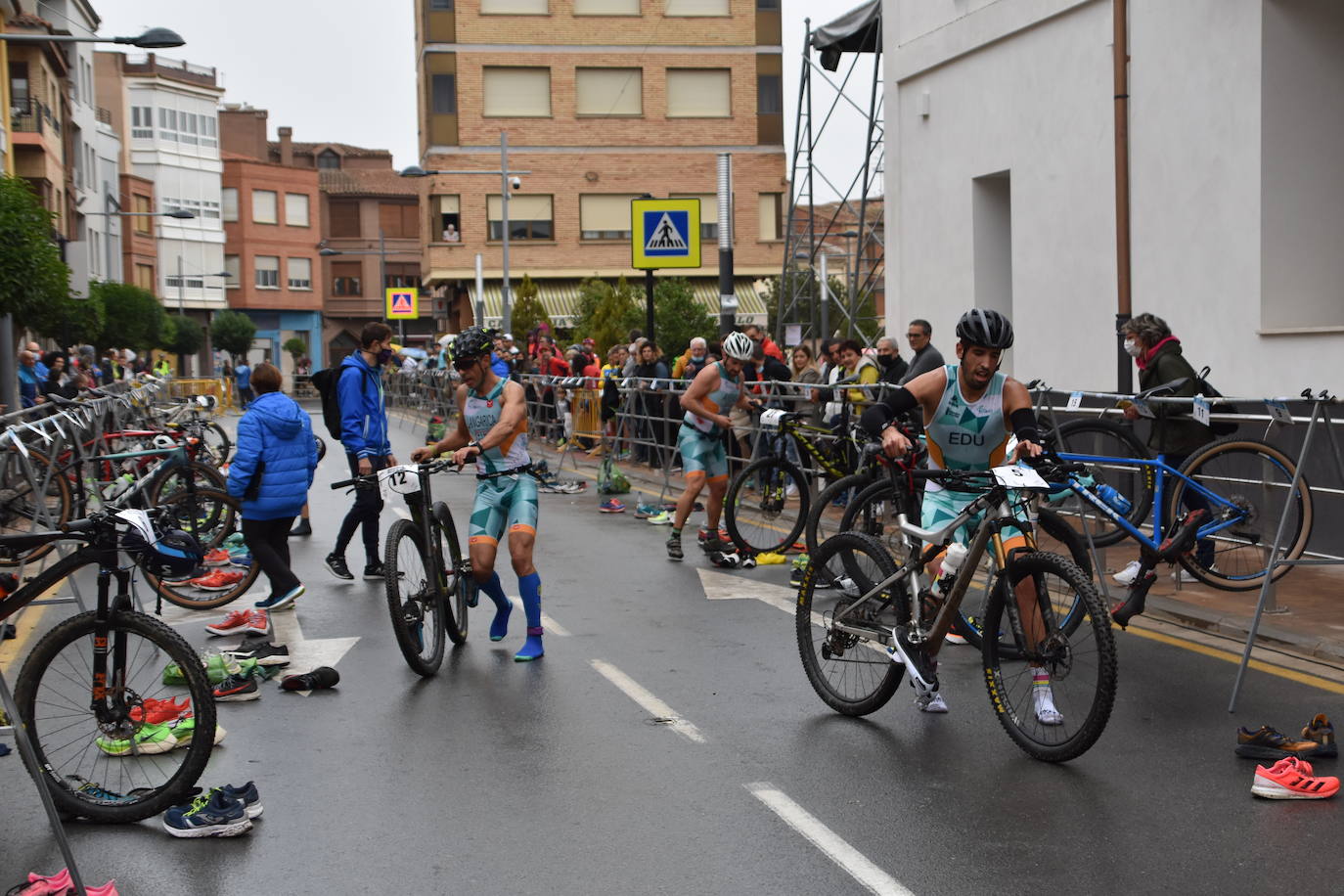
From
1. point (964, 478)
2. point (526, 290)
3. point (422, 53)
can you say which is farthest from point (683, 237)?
point (422, 53)

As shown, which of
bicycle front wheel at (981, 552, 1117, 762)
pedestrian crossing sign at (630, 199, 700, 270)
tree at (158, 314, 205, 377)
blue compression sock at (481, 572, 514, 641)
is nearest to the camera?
bicycle front wheel at (981, 552, 1117, 762)

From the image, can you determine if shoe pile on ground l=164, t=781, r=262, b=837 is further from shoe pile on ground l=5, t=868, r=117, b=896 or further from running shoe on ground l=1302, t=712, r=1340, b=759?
running shoe on ground l=1302, t=712, r=1340, b=759

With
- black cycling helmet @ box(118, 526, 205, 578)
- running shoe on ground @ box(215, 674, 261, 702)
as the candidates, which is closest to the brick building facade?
running shoe on ground @ box(215, 674, 261, 702)

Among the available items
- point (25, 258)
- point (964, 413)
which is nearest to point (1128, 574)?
point (964, 413)

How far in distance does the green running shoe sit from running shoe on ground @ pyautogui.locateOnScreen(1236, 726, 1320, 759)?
4.38 metres

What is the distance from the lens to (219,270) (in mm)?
85000

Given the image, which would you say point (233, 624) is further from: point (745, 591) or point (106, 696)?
point (106, 696)

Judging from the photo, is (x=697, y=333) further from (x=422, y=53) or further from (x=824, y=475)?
(x=824, y=475)

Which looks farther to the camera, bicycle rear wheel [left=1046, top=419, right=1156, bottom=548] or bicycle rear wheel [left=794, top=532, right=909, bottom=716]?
bicycle rear wheel [left=1046, top=419, right=1156, bottom=548]

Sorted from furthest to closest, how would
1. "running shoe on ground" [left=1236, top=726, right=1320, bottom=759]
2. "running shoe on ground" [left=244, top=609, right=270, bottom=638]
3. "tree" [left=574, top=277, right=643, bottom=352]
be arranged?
"tree" [left=574, top=277, right=643, bottom=352], "running shoe on ground" [left=244, top=609, right=270, bottom=638], "running shoe on ground" [left=1236, top=726, right=1320, bottom=759]

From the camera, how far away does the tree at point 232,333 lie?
265 feet

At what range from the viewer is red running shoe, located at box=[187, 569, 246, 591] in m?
11.7

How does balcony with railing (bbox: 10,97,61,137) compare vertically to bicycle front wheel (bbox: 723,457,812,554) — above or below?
above

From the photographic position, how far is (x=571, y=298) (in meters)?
56.1
